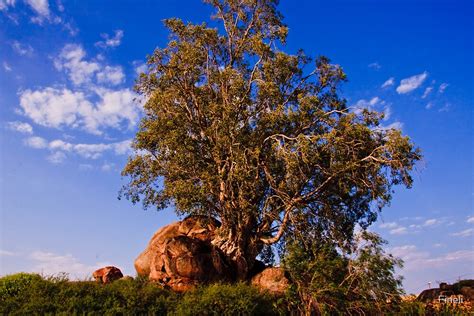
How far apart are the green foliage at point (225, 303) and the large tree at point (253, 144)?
19.2 ft

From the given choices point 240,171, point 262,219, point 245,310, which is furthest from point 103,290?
point 262,219

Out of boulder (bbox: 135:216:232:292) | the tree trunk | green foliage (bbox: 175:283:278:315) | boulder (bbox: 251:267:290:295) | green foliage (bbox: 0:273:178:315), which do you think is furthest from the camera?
the tree trunk

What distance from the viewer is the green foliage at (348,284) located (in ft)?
57.9

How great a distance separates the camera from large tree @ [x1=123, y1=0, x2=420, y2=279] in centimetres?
2292

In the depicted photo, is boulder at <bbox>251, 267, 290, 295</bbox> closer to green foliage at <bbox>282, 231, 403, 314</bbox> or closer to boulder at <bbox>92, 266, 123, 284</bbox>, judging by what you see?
green foliage at <bbox>282, 231, 403, 314</bbox>

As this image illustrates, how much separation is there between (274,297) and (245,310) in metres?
2.27

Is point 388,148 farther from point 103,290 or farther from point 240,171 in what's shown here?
point 103,290

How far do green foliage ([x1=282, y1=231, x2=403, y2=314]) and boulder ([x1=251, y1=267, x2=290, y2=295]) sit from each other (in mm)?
3015

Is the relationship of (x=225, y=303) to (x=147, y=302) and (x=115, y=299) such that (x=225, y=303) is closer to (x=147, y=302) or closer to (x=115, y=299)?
(x=147, y=302)

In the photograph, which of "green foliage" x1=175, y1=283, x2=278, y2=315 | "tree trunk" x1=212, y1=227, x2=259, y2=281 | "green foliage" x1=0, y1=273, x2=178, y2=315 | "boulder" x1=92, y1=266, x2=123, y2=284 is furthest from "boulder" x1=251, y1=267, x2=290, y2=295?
"boulder" x1=92, y1=266, x2=123, y2=284

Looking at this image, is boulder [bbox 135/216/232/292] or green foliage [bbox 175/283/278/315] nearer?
green foliage [bbox 175/283/278/315]

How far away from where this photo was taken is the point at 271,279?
24.1 m

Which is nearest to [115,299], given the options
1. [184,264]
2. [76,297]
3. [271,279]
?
[76,297]

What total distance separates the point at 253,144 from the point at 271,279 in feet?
22.9
